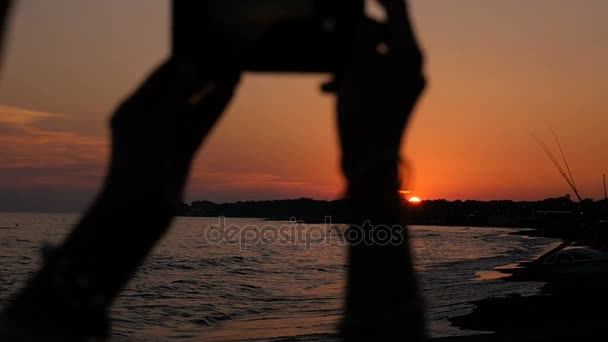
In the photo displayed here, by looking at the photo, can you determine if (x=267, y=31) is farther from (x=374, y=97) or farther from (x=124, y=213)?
(x=124, y=213)

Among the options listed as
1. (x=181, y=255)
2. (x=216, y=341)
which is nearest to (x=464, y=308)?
(x=216, y=341)

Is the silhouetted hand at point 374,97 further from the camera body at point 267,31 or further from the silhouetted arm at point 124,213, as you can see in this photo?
the silhouetted arm at point 124,213

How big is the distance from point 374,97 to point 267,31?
24cm

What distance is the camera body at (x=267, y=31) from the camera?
1.34m

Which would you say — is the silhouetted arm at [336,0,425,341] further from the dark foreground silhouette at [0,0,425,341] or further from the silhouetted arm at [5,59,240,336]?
the silhouetted arm at [5,59,240,336]

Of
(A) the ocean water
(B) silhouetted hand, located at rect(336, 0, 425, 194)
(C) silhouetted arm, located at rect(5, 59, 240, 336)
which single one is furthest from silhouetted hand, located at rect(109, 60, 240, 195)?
(A) the ocean water

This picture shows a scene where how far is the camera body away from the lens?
1.34 meters

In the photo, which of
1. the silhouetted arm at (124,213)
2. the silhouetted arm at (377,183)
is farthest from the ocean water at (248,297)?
the silhouetted arm at (377,183)

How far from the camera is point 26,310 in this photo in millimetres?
1307

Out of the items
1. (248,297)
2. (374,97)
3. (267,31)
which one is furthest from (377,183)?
(248,297)

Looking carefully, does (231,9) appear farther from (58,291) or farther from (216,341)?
(216,341)

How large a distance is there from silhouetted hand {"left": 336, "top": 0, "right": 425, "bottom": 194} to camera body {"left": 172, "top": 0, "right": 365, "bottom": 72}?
4 centimetres

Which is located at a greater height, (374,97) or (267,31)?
(267,31)

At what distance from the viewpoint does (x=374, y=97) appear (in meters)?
1.38
